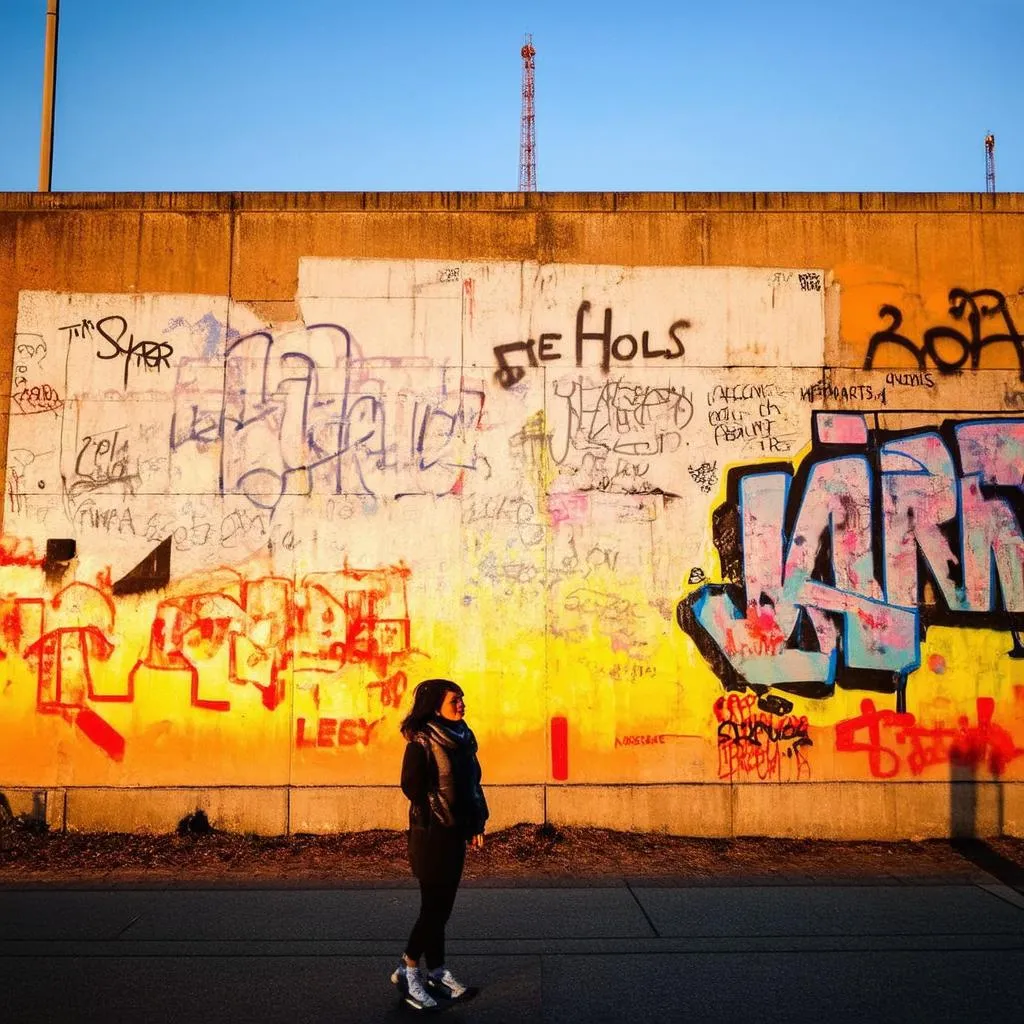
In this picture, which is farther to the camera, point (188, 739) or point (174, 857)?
point (188, 739)

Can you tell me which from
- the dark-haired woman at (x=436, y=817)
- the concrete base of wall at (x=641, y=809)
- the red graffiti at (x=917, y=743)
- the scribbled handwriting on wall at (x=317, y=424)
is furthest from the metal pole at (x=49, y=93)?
the red graffiti at (x=917, y=743)

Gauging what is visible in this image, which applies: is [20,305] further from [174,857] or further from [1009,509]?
[1009,509]

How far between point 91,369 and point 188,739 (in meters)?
3.04

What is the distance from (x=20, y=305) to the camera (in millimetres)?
8094

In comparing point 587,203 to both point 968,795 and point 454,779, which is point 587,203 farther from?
point 968,795

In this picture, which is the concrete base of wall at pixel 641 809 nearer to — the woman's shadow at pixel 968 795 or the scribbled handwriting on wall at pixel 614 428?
the woman's shadow at pixel 968 795

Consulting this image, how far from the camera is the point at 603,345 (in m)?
8.06

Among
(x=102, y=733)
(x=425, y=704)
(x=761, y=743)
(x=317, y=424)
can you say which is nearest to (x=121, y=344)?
(x=317, y=424)

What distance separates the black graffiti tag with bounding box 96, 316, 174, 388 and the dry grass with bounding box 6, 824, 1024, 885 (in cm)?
359

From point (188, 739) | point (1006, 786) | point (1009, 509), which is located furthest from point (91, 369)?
point (1006, 786)

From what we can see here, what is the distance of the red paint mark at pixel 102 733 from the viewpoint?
7.78m

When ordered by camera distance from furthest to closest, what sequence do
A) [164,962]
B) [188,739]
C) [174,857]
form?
[188,739]
[174,857]
[164,962]

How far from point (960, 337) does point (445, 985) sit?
6.25 meters

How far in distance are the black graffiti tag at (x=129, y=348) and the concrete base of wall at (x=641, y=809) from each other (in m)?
3.35
